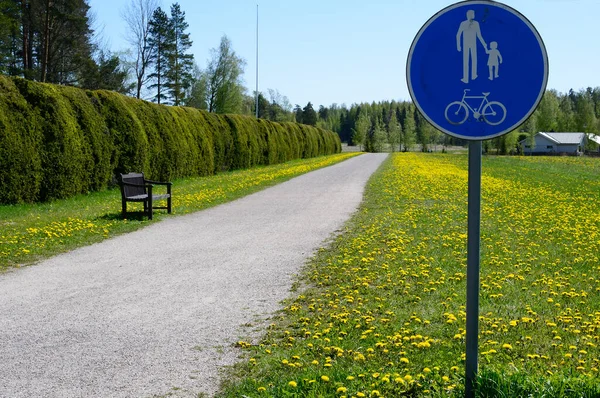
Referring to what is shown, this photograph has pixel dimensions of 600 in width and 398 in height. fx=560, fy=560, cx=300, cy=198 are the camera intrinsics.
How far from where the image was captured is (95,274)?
784cm

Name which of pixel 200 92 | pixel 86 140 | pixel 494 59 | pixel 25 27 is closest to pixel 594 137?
pixel 200 92

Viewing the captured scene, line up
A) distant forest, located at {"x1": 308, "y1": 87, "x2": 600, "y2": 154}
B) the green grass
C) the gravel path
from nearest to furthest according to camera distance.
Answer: the gravel path, the green grass, distant forest, located at {"x1": 308, "y1": 87, "x2": 600, "y2": 154}

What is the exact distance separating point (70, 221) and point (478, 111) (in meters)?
11.0

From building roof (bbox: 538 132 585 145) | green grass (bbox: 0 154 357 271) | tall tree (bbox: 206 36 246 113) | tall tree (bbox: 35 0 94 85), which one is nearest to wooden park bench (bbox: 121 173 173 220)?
green grass (bbox: 0 154 357 271)

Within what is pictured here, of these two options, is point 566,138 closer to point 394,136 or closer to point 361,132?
point 394,136

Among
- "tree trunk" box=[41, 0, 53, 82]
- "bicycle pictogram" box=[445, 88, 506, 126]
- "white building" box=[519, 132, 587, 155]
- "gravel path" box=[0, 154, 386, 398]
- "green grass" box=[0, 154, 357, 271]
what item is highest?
"tree trunk" box=[41, 0, 53, 82]

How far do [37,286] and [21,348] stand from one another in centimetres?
245

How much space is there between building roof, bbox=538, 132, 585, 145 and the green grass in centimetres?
10554

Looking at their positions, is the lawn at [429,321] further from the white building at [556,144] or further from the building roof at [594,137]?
the building roof at [594,137]

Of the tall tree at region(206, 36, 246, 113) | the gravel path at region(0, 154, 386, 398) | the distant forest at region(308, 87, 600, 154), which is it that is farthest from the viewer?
the distant forest at region(308, 87, 600, 154)

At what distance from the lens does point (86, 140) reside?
59.0 ft

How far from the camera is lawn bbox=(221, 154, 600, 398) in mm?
3785

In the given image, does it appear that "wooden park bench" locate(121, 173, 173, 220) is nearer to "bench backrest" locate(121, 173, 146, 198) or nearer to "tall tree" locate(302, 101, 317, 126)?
"bench backrest" locate(121, 173, 146, 198)

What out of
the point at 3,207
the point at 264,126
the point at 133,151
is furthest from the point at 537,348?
the point at 264,126
